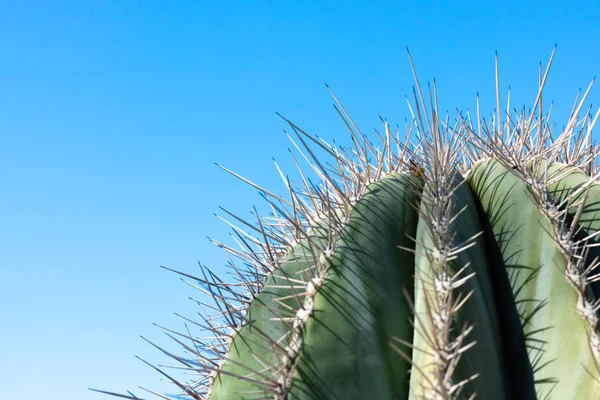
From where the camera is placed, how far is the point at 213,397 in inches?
82.4

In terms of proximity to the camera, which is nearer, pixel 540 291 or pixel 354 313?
pixel 354 313

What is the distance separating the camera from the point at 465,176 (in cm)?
243

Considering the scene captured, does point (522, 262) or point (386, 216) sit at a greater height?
point (386, 216)

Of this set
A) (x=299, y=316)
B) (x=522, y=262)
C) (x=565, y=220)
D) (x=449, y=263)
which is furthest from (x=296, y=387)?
(x=565, y=220)

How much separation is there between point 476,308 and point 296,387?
0.50 m

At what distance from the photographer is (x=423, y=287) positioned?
1792 millimetres

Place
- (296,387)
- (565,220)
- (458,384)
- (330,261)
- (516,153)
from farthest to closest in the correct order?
1. (516,153)
2. (565,220)
3. (330,261)
4. (296,387)
5. (458,384)

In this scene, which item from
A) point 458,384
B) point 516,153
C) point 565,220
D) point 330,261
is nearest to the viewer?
point 458,384

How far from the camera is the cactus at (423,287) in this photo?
185 cm

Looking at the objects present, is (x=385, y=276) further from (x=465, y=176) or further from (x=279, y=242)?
(x=465, y=176)

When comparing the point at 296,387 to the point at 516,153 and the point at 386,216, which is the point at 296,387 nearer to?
the point at 386,216

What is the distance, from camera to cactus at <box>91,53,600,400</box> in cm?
185

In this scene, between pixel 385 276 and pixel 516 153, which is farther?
pixel 516 153

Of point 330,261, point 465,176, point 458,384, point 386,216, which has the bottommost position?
point 458,384
